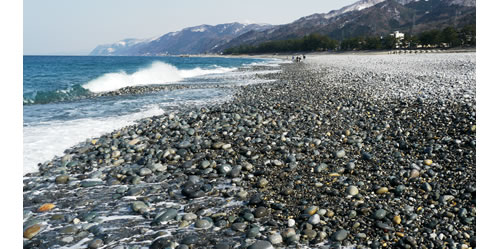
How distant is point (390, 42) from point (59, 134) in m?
119

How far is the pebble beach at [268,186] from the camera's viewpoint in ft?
12.0

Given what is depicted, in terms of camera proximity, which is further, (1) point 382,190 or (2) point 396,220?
(1) point 382,190

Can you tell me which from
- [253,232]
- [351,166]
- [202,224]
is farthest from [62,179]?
[351,166]

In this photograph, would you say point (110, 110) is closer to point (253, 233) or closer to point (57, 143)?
point (57, 143)

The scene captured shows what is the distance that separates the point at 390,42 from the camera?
356ft

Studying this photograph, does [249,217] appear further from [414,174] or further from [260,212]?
[414,174]

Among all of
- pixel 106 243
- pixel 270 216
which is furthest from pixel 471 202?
pixel 106 243

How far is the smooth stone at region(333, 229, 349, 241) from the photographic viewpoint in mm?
3531

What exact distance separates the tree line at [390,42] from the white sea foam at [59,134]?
103m

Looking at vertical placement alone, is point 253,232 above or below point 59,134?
below

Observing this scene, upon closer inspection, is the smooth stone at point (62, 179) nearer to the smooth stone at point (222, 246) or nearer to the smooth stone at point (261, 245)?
the smooth stone at point (222, 246)

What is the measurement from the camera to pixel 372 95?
1202 centimetres

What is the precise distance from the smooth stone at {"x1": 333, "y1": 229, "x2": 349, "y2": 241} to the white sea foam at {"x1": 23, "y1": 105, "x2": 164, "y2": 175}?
6052 millimetres

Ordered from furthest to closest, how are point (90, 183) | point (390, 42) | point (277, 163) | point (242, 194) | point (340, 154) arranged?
point (390, 42) < point (340, 154) < point (277, 163) < point (90, 183) < point (242, 194)
